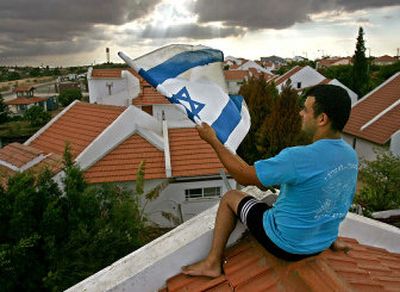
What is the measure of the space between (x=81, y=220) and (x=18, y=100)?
63.6m

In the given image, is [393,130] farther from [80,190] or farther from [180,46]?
[180,46]

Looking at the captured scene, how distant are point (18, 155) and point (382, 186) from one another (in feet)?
43.2

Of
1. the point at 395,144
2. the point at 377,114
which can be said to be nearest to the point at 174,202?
the point at 395,144

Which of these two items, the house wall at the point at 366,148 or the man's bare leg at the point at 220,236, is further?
the house wall at the point at 366,148

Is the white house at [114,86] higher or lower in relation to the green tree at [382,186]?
higher

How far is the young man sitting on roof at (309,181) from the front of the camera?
2.32 m

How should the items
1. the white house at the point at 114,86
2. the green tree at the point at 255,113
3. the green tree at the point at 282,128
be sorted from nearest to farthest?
the green tree at the point at 282,128 → the green tree at the point at 255,113 → the white house at the point at 114,86

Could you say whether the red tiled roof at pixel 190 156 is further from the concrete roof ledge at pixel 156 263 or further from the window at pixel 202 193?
the concrete roof ledge at pixel 156 263

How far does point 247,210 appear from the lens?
2.72 m

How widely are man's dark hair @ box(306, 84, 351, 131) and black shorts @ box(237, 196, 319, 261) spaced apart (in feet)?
2.63

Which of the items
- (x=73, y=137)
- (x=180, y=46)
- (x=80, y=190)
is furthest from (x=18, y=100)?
(x=180, y=46)

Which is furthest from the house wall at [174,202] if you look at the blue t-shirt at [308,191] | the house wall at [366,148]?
the blue t-shirt at [308,191]

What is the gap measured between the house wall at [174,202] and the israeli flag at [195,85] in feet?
35.3

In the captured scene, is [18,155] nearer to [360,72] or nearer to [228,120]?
[228,120]
